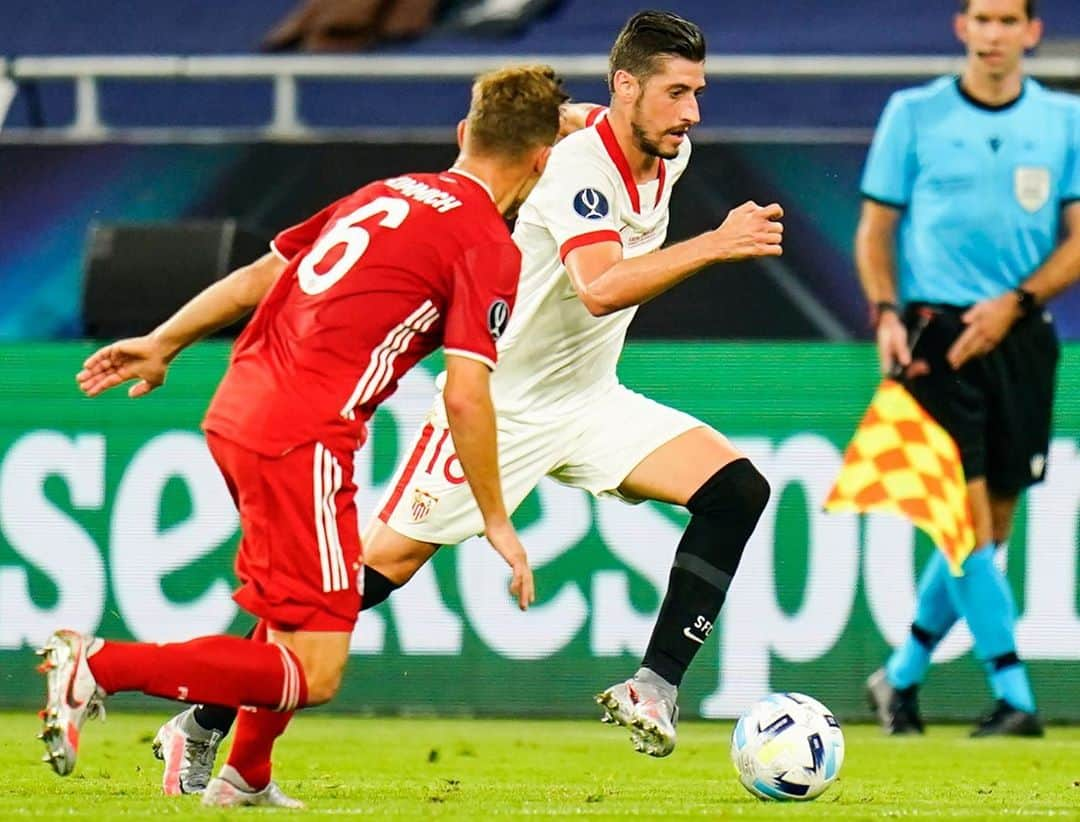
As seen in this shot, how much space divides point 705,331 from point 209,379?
216cm

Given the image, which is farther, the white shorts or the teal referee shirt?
the teal referee shirt

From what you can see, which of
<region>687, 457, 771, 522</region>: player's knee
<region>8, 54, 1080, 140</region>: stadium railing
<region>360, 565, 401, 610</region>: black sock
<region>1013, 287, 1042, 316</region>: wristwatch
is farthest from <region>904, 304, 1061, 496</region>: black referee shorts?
<region>360, 565, 401, 610</region>: black sock

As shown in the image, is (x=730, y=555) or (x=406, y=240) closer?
(x=406, y=240)

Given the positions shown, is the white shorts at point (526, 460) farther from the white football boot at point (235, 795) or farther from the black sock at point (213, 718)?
the white football boot at point (235, 795)

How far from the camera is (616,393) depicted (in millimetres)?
6840

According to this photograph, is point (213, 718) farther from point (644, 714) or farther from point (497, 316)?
point (497, 316)

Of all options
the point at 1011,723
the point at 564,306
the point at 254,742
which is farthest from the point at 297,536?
the point at 1011,723

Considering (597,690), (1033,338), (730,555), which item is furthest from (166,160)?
(730,555)

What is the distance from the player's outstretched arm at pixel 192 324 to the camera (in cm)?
578

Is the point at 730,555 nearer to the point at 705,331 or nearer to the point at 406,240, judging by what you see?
the point at 406,240

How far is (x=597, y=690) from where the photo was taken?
895 cm

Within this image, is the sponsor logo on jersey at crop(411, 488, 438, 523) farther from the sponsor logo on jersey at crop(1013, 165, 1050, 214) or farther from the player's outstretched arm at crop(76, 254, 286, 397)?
the sponsor logo on jersey at crop(1013, 165, 1050, 214)

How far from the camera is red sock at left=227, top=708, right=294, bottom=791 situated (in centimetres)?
561

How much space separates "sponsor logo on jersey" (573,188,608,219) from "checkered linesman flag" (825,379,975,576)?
262 cm
